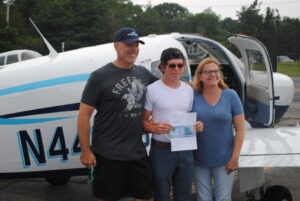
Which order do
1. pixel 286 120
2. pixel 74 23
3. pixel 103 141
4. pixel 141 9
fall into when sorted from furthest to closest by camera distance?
pixel 141 9 < pixel 74 23 < pixel 286 120 < pixel 103 141

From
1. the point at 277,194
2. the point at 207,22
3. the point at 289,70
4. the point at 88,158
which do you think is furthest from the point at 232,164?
the point at 207,22

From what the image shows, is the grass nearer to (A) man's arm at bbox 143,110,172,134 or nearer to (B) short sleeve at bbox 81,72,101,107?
(A) man's arm at bbox 143,110,172,134

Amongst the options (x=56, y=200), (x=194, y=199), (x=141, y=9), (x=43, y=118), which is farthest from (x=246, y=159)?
(x=141, y=9)

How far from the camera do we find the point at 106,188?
3.17 m

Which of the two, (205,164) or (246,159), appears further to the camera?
(246,159)

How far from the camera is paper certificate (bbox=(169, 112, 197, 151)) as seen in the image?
3.13 metres

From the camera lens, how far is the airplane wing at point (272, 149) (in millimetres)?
3895

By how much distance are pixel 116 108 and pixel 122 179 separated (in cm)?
57

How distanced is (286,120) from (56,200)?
824 cm

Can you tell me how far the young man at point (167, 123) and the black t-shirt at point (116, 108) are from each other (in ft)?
0.36

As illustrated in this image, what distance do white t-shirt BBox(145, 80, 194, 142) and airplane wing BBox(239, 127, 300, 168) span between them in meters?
1.07

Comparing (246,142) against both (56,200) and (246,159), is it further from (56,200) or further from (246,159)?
(56,200)

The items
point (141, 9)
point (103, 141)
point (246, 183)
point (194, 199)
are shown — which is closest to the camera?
point (103, 141)

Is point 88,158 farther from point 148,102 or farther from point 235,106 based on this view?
point 235,106
